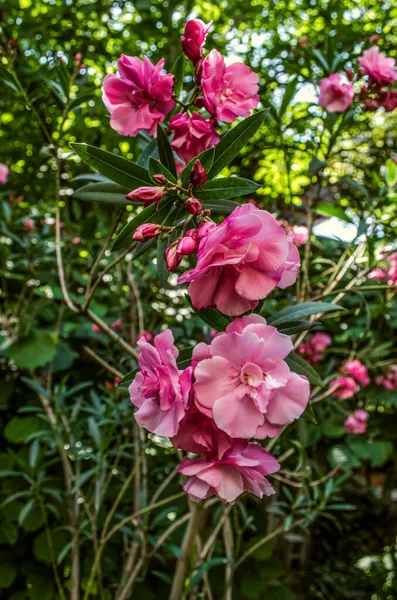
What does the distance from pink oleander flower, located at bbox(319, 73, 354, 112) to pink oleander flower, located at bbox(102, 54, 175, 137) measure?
0.55 m

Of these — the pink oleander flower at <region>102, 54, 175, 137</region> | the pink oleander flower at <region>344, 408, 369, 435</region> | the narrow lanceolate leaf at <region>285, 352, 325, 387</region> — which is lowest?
the pink oleander flower at <region>344, 408, 369, 435</region>

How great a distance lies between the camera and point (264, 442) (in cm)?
111

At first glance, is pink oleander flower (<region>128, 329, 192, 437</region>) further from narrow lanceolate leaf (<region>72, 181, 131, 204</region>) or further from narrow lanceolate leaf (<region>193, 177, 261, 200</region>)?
narrow lanceolate leaf (<region>72, 181, 131, 204</region>)

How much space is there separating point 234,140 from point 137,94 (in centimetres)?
17

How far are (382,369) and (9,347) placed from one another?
4.89 ft

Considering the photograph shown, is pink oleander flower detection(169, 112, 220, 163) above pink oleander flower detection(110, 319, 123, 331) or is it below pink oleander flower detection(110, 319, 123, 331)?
above

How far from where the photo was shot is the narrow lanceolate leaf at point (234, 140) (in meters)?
0.66

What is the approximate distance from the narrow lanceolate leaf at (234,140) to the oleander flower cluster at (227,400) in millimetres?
241

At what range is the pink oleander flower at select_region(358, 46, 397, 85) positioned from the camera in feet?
3.67

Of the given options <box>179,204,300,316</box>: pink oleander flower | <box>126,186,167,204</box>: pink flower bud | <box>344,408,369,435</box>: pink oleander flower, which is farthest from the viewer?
<box>344,408,369,435</box>: pink oleander flower

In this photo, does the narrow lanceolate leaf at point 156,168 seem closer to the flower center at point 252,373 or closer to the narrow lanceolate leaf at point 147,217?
the narrow lanceolate leaf at point 147,217

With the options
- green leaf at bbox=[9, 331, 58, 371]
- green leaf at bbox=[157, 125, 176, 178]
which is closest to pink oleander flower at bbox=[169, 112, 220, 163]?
green leaf at bbox=[157, 125, 176, 178]

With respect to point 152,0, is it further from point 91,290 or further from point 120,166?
point 120,166

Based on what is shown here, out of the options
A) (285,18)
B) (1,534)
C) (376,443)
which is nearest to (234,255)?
(1,534)
